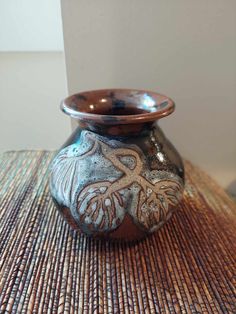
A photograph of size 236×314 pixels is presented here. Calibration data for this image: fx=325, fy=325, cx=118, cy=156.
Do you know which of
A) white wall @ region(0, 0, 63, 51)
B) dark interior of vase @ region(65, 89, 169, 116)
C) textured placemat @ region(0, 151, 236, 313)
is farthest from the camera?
white wall @ region(0, 0, 63, 51)

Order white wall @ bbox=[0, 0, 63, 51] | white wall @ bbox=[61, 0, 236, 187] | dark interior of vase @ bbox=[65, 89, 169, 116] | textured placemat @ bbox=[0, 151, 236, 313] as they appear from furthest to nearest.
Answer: white wall @ bbox=[0, 0, 63, 51], white wall @ bbox=[61, 0, 236, 187], dark interior of vase @ bbox=[65, 89, 169, 116], textured placemat @ bbox=[0, 151, 236, 313]

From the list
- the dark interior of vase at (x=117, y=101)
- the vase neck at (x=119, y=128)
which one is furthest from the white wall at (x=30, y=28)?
the vase neck at (x=119, y=128)

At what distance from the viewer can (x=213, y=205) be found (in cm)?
63

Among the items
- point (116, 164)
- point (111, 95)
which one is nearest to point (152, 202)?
point (116, 164)

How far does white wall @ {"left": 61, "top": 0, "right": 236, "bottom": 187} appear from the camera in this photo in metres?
0.68

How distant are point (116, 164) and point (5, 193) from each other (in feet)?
1.03

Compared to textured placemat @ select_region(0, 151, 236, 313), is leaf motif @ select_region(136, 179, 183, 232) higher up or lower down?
higher up

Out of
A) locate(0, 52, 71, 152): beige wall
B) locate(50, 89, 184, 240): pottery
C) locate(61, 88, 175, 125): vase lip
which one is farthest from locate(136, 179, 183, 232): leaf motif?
locate(0, 52, 71, 152): beige wall

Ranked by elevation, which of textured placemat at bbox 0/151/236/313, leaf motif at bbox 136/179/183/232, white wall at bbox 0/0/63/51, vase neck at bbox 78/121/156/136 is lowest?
textured placemat at bbox 0/151/236/313

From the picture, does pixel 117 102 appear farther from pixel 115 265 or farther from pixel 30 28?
pixel 30 28

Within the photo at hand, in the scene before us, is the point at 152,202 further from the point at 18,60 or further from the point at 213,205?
the point at 18,60

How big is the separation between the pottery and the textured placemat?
0.04m

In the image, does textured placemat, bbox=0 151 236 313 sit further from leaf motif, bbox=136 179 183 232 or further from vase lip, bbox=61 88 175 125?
vase lip, bbox=61 88 175 125

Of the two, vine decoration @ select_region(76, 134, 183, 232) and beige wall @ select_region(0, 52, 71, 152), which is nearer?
vine decoration @ select_region(76, 134, 183, 232)
